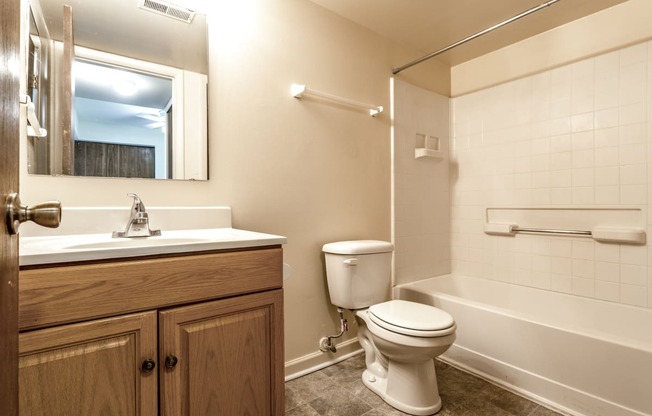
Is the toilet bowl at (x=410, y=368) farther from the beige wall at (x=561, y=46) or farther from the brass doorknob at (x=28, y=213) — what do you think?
the beige wall at (x=561, y=46)

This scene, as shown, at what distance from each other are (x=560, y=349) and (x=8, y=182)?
203 cm

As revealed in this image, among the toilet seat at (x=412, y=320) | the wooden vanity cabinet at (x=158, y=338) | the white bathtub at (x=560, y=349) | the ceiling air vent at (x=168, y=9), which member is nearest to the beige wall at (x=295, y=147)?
the ceiling air vent at (x=168, y=9)

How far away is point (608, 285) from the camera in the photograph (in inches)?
77.4

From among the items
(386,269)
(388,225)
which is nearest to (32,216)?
(386,269)

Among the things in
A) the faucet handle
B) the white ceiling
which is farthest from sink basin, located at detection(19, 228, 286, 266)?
the white ceiling

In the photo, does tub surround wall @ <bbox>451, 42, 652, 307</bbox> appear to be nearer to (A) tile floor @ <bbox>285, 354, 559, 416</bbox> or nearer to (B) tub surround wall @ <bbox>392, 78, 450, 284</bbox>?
(B) tub surround wall @ <bbox>392, 78, 450, 284</bbox>

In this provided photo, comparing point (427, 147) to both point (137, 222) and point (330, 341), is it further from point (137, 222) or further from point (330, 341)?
point (137, 222)

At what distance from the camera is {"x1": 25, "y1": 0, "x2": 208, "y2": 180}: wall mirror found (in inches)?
47.9

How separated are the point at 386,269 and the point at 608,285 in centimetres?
135

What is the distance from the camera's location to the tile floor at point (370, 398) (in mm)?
1508

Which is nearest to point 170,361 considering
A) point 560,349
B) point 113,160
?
point 113,160

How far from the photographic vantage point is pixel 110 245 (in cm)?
113

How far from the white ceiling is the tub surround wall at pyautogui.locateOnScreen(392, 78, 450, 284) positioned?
349mm

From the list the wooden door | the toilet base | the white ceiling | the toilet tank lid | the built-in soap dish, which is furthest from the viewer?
the built-in soap dish
